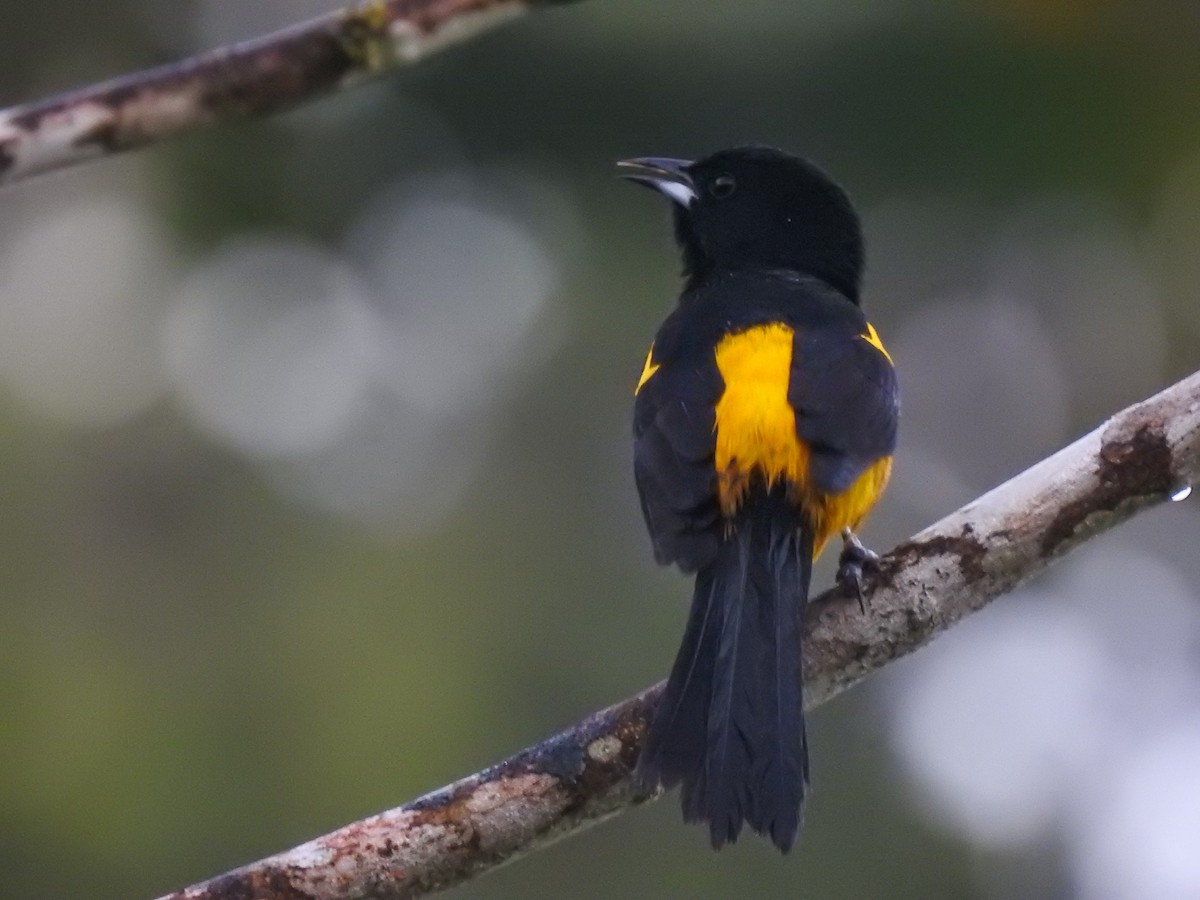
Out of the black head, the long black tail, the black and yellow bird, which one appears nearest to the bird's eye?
the black head

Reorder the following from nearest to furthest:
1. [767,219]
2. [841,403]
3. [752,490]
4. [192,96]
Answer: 1. [192,96]
2. [752,490]
3. [841,403]
4. [767,219]

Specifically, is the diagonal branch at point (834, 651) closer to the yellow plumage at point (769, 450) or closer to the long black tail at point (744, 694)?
the long black tail at point (744, 694)

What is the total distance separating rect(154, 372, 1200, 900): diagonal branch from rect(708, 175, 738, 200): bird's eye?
69.7 inches

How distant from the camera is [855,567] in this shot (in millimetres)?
3729

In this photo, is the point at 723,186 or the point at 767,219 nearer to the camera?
the point at 767,219

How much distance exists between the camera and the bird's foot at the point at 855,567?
144 inches

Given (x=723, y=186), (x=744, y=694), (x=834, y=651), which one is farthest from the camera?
(x=723, y=186)

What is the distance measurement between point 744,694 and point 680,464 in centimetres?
63

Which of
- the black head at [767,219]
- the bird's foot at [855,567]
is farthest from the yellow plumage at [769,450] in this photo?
the black head at [767,219]

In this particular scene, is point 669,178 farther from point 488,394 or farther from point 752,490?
point 488,394

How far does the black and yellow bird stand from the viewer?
3393mm

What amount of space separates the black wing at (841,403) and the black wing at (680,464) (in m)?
0.21

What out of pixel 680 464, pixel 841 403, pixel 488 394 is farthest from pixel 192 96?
pixel 488 394

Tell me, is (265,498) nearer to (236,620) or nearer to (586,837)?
(236,620)
